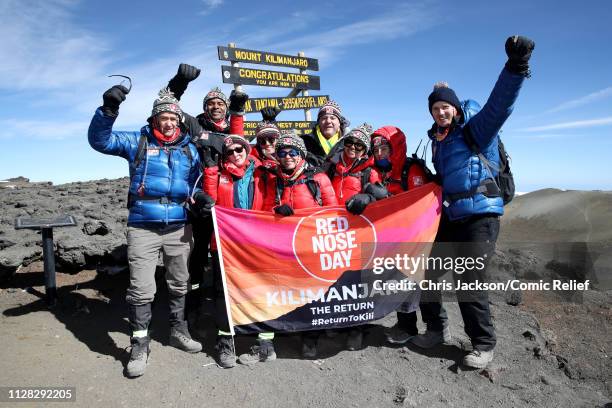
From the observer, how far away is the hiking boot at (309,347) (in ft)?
16.0

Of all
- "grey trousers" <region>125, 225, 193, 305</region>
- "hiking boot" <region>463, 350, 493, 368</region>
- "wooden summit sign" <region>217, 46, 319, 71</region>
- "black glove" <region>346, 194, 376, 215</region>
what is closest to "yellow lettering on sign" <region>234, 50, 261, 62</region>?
"wooden summit sign" <region>217, 46, 319, 71</region>

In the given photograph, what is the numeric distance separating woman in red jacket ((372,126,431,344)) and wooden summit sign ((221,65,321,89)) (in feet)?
23.4

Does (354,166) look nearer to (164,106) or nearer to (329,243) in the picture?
(329,243)

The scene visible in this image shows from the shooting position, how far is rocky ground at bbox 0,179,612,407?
4.10 metres

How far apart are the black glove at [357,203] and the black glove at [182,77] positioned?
3.06m

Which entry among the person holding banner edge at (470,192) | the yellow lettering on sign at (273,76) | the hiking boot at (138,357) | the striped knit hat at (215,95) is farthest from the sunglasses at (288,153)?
the yellow lettering on sign at (273,76)

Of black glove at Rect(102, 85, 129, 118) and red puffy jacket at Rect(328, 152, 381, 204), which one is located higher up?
black glove at Rect(102, 85, 129, 118)

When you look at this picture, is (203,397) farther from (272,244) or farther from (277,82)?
(277,82)

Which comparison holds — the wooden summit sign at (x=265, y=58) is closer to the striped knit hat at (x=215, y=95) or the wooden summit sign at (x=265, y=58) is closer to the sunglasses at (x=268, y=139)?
the striped knit hat at (x=215, y=95)

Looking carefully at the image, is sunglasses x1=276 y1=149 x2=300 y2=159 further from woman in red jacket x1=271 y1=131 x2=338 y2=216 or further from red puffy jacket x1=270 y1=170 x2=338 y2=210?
red puffy jacket x1=270 y1=170 x2=338 y2=210

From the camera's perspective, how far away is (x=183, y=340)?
4930 millimetres

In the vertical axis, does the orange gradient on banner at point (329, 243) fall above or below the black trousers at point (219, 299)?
above

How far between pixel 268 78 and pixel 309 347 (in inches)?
372

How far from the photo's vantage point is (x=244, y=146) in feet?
16.0
